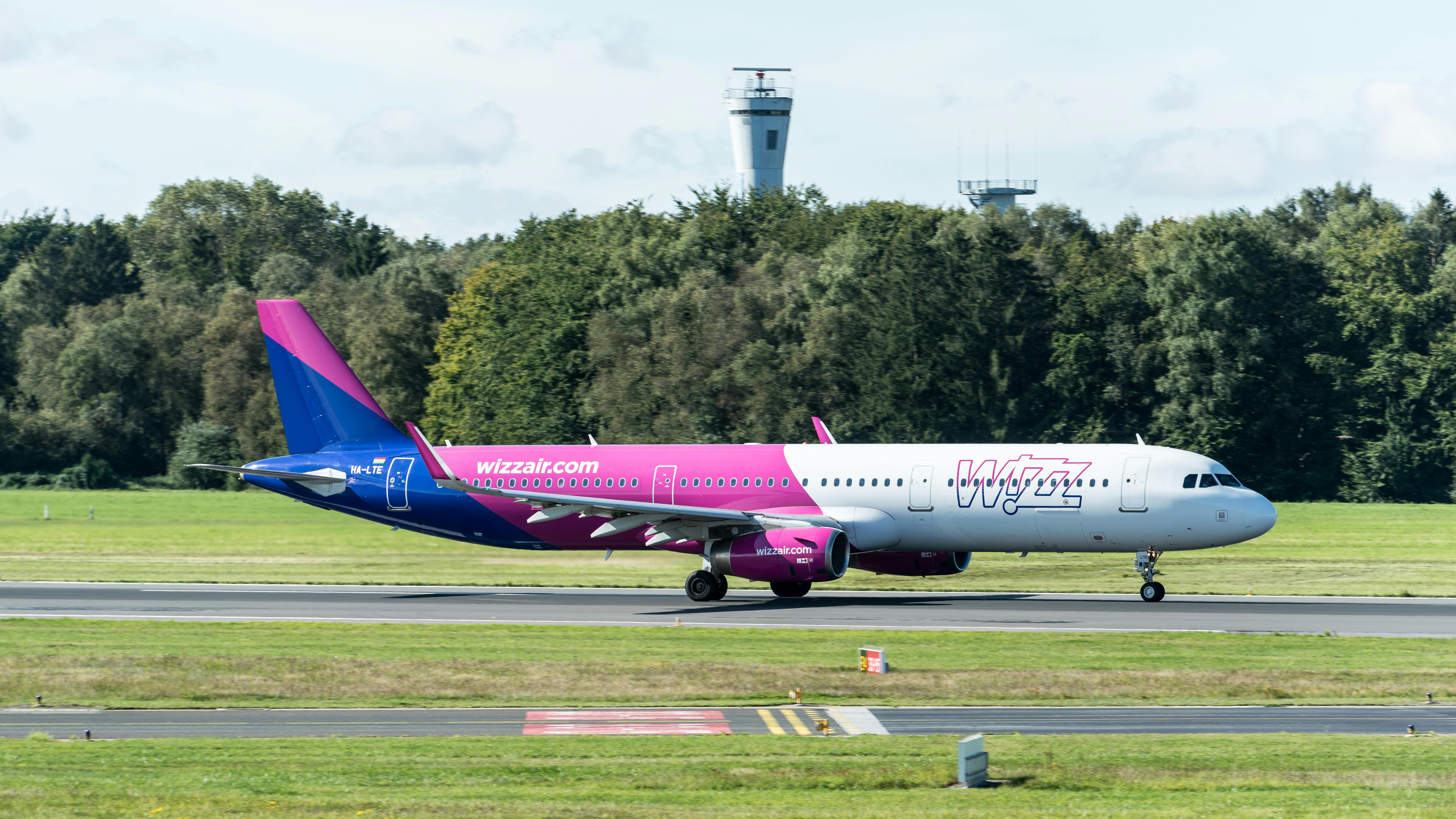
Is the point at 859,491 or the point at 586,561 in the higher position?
the point at 859,491

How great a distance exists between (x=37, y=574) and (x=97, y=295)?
8400 centimetres

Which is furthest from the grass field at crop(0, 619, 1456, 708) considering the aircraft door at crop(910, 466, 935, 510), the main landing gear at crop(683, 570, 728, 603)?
the aircraft door at crop(910, 466, 935, 510)

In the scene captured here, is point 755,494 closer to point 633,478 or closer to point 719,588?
point 719,588

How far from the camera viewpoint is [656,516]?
126 feet

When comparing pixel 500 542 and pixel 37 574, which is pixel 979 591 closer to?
pixel 500 542

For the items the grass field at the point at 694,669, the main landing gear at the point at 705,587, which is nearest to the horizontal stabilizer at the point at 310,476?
the main landing gear at the point at 705,587

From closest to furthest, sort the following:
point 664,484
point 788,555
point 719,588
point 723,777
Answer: point 723,777 → point 788,555 → point 719,588 → point 664,484

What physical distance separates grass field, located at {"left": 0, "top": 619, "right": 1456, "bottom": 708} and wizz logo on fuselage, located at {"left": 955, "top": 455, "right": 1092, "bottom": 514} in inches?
285

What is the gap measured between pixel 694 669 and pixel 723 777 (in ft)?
29.5

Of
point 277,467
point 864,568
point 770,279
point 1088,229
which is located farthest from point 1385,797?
point 1088,229

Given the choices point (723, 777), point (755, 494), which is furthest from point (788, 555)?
point (723, 777)

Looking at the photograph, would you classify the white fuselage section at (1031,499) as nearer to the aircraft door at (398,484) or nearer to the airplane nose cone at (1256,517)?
the airplane nose cone at (1256,517)

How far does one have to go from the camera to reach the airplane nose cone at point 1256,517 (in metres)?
35.8

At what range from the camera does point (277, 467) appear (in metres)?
44.2
